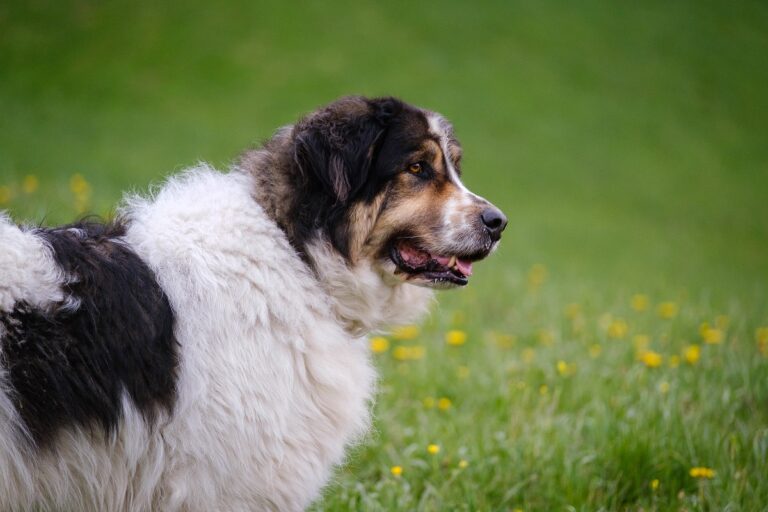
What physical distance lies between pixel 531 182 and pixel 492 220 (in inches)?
645

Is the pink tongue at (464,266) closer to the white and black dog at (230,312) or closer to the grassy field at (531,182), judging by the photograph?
the white and black dog at (230,312)

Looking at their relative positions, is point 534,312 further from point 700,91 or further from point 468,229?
point 700,91

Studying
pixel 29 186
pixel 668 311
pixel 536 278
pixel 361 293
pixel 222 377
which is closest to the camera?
pixel 222 377

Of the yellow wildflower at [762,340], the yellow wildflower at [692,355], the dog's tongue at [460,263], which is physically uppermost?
the yellow wildflower at [762,340]

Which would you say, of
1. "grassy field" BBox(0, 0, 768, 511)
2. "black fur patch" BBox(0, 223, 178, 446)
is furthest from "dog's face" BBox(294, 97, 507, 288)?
"grassy field" BBox(0, 0, 768, 511)

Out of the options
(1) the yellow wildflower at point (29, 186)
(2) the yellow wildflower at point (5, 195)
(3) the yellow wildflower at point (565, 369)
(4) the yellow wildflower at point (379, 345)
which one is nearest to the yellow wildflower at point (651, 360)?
(3) the yellow wildflower at point (565, 369)

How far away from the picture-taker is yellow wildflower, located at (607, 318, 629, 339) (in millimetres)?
6199

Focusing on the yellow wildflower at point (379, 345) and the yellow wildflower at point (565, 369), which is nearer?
the yellow wildflower at point (565, 369)

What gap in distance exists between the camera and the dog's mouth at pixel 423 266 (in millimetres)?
3311

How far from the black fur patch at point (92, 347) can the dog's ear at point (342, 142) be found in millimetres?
819

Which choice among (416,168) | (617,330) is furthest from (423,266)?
(617,330)

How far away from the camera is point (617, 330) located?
624cm

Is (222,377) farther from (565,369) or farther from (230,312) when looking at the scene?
(565,369)

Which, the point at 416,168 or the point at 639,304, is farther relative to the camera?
the point at 639,304
